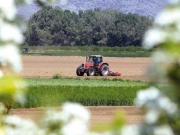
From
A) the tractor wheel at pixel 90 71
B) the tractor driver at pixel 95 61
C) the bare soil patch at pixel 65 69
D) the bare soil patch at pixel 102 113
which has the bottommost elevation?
the bare soil patch at pixel 65 69

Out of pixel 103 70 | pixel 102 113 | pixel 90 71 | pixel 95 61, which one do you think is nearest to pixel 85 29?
pixel 95 61

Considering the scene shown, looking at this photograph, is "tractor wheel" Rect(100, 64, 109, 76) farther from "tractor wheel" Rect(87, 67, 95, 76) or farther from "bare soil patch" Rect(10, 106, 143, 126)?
"bare soil patch" Rect(10, 106, 143, 126)

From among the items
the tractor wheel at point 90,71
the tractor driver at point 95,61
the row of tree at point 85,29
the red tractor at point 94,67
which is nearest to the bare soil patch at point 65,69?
the red tractor at point 94,67

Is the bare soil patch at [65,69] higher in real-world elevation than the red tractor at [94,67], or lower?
lower

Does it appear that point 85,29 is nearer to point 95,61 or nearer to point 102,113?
point 95,61

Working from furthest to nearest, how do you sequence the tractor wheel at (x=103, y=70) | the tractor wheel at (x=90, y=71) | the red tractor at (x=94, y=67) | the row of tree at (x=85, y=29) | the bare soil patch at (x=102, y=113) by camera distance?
the row of tree at (x=85, y=29) < the tractor wheel at (x=103, y=70) < the red tractor at (x=94, y=67) < the tractor wheel at (x=90, y=71) < the bare soil patch at (x=102, y=113)

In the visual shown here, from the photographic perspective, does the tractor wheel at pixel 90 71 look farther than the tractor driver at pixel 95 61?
No

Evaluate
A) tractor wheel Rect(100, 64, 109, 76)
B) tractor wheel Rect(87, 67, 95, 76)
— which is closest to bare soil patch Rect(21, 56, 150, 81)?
tractor wheel Rect(100, 64, 109, 76)

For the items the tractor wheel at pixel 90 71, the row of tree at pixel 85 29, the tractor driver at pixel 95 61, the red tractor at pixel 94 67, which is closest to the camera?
the tractor wheel at pixel 90 71

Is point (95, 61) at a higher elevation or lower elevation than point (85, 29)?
higher

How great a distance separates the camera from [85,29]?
137 m

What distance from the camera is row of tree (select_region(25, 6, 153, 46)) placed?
5137 inches

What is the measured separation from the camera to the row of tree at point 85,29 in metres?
130

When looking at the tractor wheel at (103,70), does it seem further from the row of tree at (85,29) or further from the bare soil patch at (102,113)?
the row of tree at (85,29)
